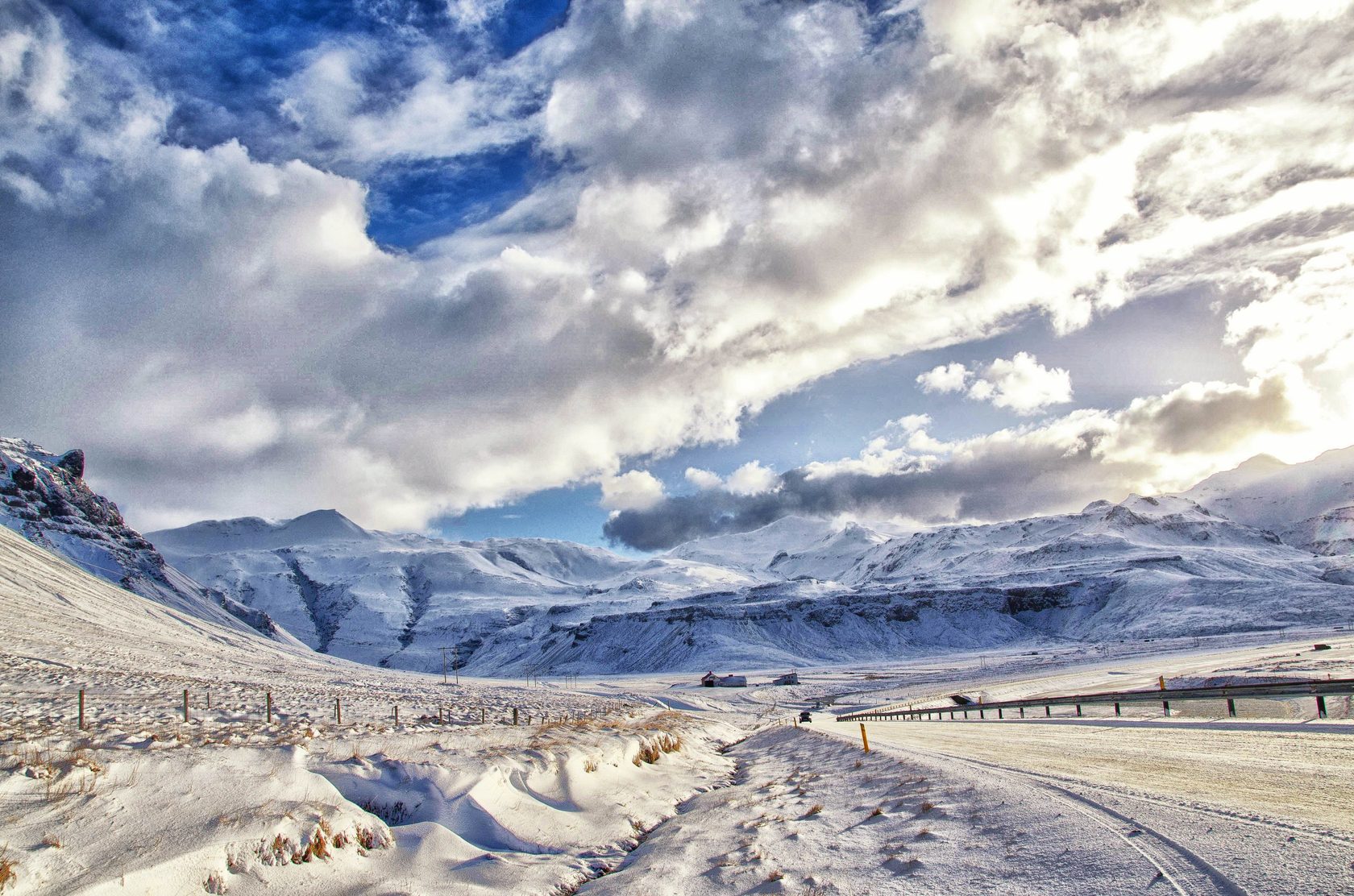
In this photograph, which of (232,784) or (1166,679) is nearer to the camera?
(232,784)

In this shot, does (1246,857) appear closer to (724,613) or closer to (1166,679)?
(1166,679)

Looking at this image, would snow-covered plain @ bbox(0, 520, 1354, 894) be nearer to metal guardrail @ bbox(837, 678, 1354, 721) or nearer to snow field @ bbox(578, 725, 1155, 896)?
snow field @ bbox(578, 725, 1155, 896)

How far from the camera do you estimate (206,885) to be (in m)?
8.05

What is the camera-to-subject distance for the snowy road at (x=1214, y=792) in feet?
22.4

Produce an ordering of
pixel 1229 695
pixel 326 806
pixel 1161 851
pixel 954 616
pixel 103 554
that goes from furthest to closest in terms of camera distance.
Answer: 1. pixel 103 554
2. pixel 954 616
3. pixel 1229 695
4. pixel 326 806
5. pixel 1161 851

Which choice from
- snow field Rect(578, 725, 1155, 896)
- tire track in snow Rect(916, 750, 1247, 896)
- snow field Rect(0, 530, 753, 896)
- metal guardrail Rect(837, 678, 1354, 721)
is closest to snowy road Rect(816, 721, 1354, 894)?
tire track in snow Rect(916, 750, 1247, 896)

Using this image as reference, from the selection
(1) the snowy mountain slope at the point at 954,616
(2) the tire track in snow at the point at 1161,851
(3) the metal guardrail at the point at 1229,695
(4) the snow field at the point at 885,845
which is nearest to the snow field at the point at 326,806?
(4) the snow field at the point at 885,845

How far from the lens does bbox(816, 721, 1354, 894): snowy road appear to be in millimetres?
6820

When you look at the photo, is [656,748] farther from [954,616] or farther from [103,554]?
[103,554]

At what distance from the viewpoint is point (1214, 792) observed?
10461 mm

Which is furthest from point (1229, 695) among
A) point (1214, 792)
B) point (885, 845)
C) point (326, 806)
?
point (326, 806)

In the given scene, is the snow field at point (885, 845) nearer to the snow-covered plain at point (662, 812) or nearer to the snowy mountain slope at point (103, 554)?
the snow-covered plain at point (662, 812)

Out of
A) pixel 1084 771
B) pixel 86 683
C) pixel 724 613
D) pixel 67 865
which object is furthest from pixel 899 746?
pixel 724 613

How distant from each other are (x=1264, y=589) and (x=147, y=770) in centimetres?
19108
